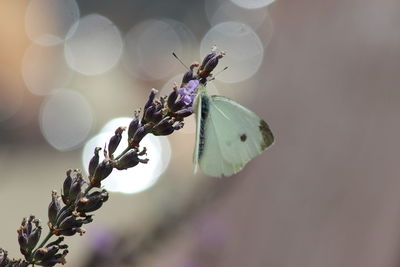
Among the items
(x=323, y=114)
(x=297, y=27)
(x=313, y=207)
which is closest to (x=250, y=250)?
(x=313, y=207)

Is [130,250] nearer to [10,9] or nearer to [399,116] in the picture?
[399,116]

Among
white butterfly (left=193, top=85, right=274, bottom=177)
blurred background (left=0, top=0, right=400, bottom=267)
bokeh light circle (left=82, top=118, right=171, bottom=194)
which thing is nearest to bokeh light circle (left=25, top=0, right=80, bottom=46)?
blurred background (left=0, top=0, right=400, bottom=267)

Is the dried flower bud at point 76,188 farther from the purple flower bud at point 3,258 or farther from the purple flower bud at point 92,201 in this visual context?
the purple flower bud at point 3,258

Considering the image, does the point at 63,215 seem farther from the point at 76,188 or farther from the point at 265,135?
the point at 265,135

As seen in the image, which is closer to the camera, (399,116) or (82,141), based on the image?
(399,116)

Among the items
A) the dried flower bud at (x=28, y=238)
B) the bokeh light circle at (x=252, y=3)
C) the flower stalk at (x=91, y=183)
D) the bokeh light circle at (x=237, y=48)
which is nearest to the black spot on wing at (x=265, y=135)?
the flower stalk at (x=91, y=183)

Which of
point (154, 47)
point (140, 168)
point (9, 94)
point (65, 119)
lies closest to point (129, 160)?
point (140, 168)
